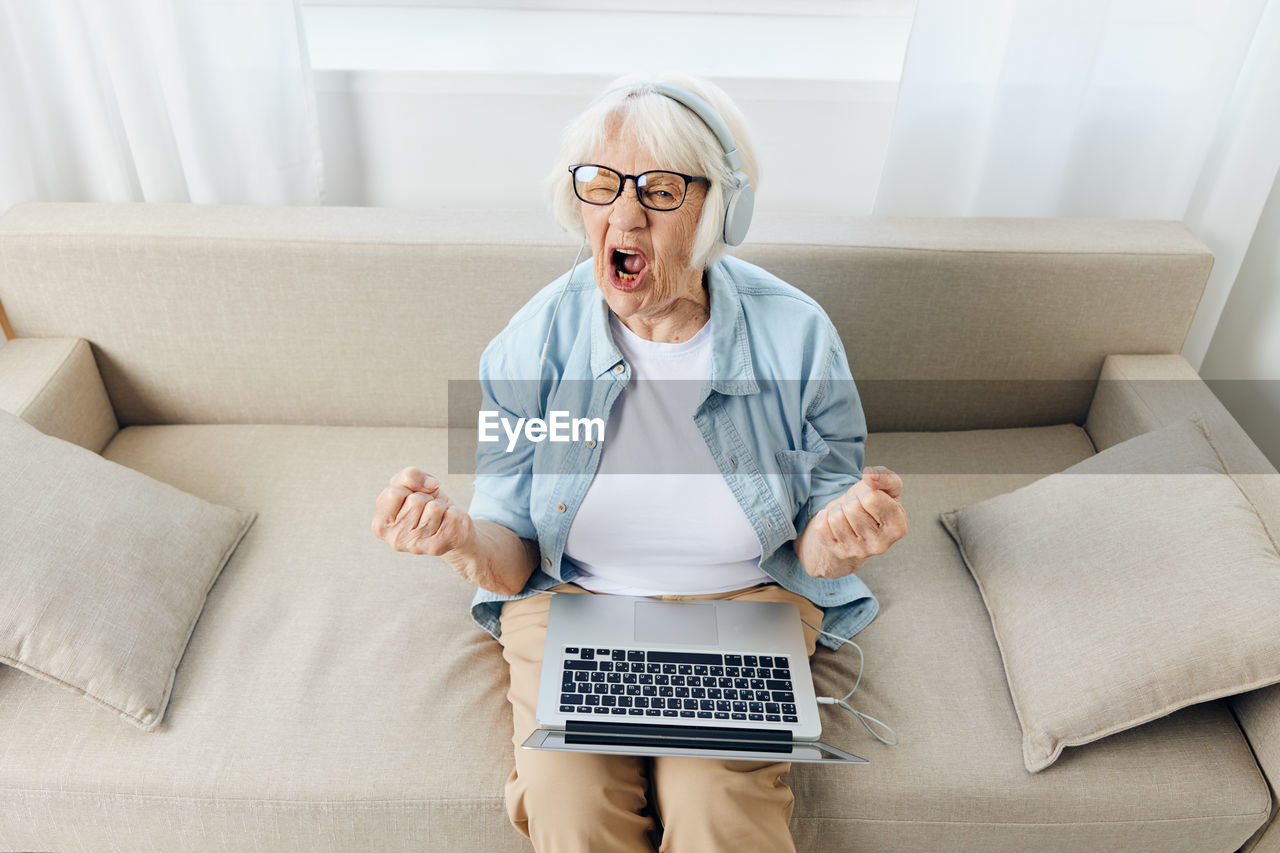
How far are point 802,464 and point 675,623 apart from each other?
289 mm

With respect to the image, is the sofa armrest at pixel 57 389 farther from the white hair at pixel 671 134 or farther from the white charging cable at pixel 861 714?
the white charging cable at pixel 861 714

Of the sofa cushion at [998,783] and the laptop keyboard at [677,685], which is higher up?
the laptop keyboard at [677,685]

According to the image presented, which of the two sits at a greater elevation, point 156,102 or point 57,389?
point 156,102

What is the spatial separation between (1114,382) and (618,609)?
1.04m

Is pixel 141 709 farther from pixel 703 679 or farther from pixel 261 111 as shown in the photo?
pixel 261 111

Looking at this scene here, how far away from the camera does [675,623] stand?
1.26 meters

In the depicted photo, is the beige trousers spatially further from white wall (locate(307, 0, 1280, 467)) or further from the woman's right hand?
white wall (locate(307, 0, 1280, 467))

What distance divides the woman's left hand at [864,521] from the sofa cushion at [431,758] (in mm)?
282

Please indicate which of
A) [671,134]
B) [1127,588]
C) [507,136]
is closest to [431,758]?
[671,134]

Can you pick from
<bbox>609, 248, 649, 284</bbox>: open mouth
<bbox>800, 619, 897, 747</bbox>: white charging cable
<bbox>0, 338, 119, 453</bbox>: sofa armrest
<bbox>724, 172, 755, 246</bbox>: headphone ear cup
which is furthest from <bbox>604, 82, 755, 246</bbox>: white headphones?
<bbox>0, 338, 119, 453</bbox>: sofa armrest

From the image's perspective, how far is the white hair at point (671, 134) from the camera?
3.44 feet

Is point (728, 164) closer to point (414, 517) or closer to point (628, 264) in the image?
point (628, 264)

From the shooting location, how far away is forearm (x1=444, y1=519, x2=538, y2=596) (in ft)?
3.82

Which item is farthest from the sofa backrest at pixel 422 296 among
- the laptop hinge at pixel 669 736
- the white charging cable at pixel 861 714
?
the laptop hinge at pixel 669 736
